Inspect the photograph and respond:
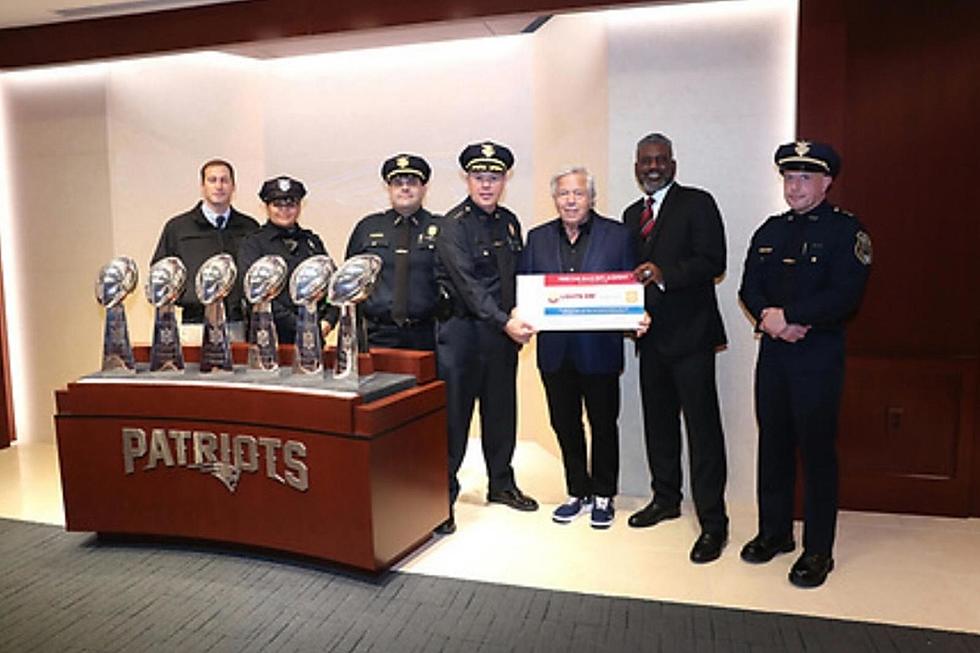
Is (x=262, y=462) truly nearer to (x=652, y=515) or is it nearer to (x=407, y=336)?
(x=407, y=336)

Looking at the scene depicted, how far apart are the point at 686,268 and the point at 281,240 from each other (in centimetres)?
212

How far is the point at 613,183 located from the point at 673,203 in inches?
28.8

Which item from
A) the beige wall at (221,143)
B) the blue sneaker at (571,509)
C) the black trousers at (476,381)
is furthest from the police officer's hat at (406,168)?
the blue sneaker at (571,509)

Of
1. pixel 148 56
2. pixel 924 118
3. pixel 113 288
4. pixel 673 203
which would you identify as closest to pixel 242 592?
pixel 113 288

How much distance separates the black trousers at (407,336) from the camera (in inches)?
161

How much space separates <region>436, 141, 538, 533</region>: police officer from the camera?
154 inches

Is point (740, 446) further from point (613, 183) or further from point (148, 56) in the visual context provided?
point (148, 56)

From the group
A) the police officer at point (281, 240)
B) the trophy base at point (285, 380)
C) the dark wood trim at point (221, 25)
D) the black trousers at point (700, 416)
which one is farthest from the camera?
the dark wood trim at point (221, 25)

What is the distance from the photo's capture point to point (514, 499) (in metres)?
4.24

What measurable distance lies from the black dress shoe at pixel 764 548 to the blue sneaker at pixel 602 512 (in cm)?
67

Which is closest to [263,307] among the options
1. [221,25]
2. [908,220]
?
[221,25]

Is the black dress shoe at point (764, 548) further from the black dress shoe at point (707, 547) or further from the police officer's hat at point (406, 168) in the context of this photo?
the police officer's hat at point (406, 168)

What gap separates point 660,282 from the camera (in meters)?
3.61

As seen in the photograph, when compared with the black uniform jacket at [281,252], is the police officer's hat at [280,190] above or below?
above
